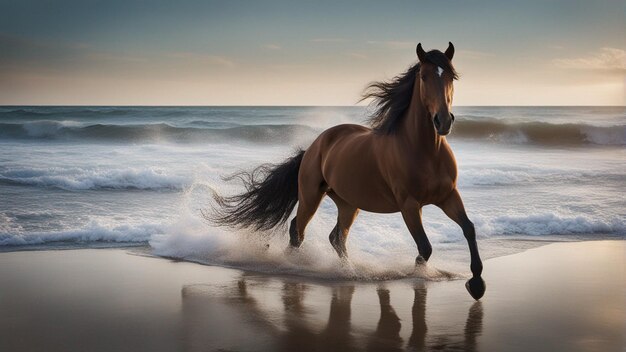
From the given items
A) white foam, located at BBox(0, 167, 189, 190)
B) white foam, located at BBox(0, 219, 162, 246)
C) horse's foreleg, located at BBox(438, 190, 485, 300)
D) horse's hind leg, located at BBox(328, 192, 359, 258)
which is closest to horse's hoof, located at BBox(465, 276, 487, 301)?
horse's foreleg, located at BBox(438, 190, 485, 300)

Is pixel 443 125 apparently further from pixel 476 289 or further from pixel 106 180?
pixel 106 180

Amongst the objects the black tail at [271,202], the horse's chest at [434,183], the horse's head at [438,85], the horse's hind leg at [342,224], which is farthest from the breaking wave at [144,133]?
the horse's head at [438,85]

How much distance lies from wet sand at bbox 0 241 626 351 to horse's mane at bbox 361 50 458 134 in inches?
48.5

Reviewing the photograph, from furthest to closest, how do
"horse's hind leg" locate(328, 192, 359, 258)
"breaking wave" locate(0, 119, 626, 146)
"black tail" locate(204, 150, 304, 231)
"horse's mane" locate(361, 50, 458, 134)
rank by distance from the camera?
"breaking wave" locate(0, 119, 626, 146)
"black tail" locate(204, 150, 304, 231)
"horse's hind leg" locate(328, 192, 359, 258)
"horse's mane" locate(361, 50, 458, 134)

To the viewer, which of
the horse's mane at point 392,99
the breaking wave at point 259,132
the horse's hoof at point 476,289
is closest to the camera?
the horse's hoof at point 476,289

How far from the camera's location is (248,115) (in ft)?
121

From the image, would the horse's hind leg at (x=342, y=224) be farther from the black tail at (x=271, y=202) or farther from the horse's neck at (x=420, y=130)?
the horse's neck at (x=420, y=130)

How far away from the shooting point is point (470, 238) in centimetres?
501

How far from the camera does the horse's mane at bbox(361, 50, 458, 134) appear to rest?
5449 millimetres

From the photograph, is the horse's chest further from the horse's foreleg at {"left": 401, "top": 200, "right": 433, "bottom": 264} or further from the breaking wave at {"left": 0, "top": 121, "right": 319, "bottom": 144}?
the breaking wave at {"left": 0, "top": 121, "right": 319, "bottom": 144}

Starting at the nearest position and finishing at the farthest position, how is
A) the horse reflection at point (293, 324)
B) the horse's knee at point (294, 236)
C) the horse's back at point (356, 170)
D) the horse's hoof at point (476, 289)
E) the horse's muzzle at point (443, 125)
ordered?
the horse reflection at point (293, 324) → the horse's muzzle at point (443, 125) → the horse's hoof at point (476, 289) → the horse's back at point (356, 170) → the horse's knee at point (294, 236)

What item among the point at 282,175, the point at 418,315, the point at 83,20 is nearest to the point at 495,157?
the point at 282,175

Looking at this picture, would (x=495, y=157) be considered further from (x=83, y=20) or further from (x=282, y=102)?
(x=83, y=20)

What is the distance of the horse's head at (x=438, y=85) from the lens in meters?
4.64
